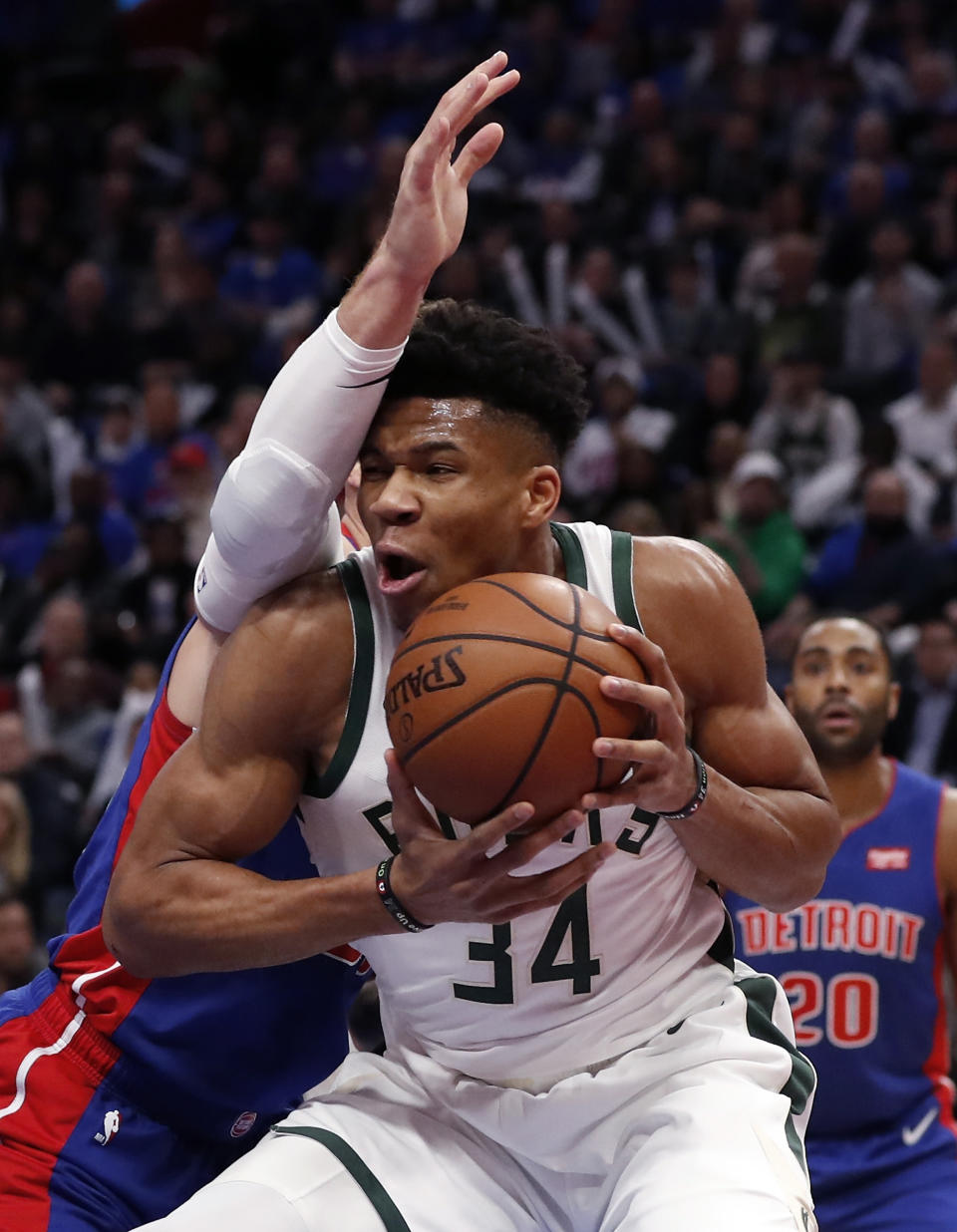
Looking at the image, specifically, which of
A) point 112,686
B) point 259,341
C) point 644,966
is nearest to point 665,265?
point 259,341

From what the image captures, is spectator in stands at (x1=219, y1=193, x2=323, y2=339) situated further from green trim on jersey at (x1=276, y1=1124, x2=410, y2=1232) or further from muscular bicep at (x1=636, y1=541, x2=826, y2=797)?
green trim on jersey at (x1=276, y1=1124, x2=410, y2=1232)

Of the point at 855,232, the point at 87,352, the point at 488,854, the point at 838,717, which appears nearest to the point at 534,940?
the point at 488,854

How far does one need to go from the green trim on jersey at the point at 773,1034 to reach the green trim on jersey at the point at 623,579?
739 mm

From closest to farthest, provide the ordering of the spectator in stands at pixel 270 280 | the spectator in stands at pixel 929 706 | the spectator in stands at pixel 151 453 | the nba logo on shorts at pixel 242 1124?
the nba logo on shorts at pixel 242 1124 → the spectator in stands at pixel 929 706 → the spectator in stands at pixel 151 453 → the spectator in stands at pixel 270 280

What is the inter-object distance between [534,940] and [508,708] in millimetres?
626

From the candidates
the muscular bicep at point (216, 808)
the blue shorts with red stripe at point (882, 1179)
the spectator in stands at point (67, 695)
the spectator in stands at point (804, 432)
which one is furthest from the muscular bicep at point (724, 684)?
the spectator in stands at point (804, 432)

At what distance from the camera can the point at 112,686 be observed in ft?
29.9

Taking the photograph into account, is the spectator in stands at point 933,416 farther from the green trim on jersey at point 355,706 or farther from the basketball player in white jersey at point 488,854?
the green trim on jersey at point 355,706

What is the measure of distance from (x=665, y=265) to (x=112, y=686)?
4624 mm

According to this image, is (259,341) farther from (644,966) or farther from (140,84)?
(644,966)

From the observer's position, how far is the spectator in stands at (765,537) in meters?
8.52

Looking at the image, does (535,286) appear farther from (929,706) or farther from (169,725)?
(169,725)

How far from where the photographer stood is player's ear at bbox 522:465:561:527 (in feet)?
9.78

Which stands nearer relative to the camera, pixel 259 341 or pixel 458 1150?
pixel 458 1150
